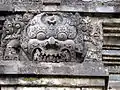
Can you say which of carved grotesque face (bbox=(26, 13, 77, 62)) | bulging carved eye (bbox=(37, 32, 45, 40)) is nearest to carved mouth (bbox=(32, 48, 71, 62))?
carved grotesque face (bbox=(26, 13, 77, 62))

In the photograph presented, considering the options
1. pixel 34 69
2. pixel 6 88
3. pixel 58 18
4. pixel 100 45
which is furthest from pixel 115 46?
pixel 6 88

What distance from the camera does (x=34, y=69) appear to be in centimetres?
467

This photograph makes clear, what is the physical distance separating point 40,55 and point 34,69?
7.5 inches

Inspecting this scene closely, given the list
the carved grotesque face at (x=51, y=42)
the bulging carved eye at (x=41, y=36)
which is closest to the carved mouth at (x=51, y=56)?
the carved grotesque face at (x=51, y=42)

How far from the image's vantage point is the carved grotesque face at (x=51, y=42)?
15.6 feet

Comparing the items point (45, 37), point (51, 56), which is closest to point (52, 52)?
point (51, 56)

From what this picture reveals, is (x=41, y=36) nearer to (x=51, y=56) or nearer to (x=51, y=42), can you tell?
(x=51, y=42)

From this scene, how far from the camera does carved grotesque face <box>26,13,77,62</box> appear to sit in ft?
15.6

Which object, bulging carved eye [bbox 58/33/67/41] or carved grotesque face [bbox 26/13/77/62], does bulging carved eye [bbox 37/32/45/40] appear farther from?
bulging carved eye [bbox 58/33/67/41]

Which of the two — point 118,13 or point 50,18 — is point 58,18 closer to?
point 50,18

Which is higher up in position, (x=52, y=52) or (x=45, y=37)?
(x=45, y=37)

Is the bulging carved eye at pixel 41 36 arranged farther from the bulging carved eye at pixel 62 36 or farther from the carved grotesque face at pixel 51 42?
the bulging carved eye at pixel 62 36

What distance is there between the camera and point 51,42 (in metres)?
4.75

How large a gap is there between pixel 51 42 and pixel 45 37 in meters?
0.11
